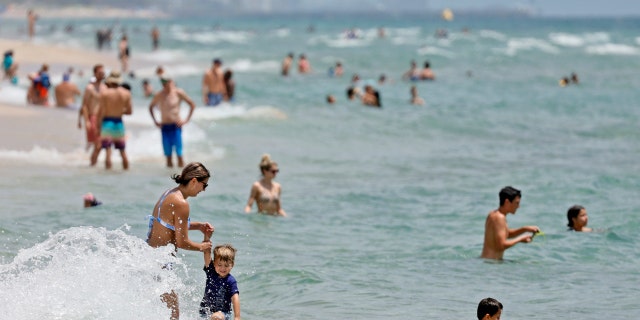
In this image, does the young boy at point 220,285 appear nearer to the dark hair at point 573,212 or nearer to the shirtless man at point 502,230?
the shirtless man at point 502,230

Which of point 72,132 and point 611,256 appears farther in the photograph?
point 72,132

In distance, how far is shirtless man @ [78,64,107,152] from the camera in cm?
1426

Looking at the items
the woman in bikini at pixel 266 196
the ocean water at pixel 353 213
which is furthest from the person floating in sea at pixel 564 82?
the woman in bikini at pixel 266 196

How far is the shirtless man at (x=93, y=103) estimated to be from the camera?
1426 centimetres

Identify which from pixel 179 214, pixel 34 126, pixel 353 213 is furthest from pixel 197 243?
pixel 34 126

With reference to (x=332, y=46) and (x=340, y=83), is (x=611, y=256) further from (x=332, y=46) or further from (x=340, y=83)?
(x=332, y=46)

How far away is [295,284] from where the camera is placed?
9.28m

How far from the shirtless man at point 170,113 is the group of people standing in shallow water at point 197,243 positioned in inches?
285

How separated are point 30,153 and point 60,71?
58.9 ft

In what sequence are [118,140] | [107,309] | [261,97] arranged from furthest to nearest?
[261,97], [118,140], [107,309]

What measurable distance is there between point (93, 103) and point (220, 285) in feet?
27.3

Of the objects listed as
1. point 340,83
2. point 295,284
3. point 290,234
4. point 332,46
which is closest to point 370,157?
point 290,234

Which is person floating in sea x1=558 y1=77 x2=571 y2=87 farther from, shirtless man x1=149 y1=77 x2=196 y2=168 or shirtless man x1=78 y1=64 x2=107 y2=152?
shirtless man x1=78 y1=64 x2=107 y2=152

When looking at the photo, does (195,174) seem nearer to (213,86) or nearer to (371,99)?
(213,86)
